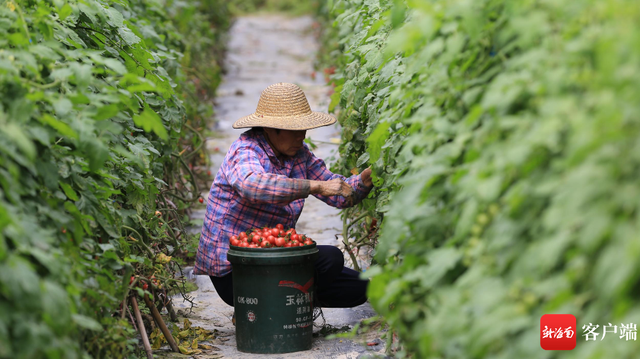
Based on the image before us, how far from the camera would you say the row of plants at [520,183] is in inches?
61.4

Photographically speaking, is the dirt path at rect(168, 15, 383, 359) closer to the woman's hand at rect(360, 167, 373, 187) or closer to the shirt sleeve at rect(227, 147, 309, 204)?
the woman's hand at rect(360, 167, 373, 187)

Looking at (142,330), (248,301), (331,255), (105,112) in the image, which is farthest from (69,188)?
(331,255)

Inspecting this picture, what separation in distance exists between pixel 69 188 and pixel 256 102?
7.41 meters

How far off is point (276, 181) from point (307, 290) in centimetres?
62

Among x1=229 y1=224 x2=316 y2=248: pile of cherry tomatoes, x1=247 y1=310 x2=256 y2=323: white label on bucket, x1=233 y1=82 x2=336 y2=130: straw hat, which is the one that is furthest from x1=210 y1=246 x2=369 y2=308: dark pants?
x1=233 y1=82 x2=336 y2=130: straw hat

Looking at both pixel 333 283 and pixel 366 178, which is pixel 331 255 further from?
pixel 366 178

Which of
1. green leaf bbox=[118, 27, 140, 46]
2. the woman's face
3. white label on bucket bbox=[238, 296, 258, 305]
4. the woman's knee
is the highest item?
green leaf bbox=[118, 27, 140, 46]

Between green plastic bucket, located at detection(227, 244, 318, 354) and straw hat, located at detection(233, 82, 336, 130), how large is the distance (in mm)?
741

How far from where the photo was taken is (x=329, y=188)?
3982 mm

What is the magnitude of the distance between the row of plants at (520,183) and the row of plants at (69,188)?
0.98 meters

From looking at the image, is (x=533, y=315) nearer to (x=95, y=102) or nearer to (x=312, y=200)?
(x=95, y=102)

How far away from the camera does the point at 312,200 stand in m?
6.90

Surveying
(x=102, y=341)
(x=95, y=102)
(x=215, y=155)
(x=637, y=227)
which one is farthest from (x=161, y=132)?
(x=215, y=155)

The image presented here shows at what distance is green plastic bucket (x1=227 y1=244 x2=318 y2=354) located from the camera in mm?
3762
